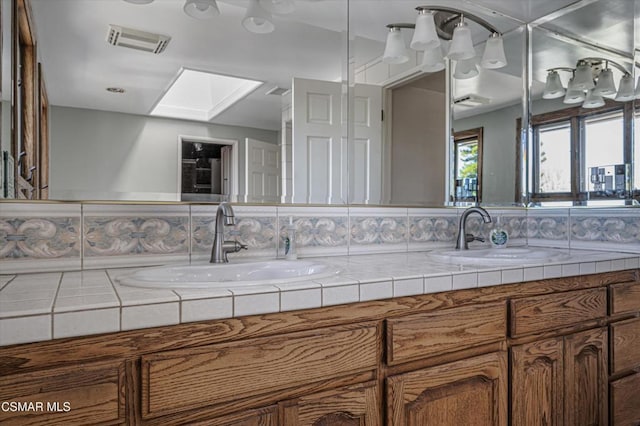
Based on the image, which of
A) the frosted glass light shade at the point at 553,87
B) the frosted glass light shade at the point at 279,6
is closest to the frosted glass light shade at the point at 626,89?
the frosted glass light shade at the point at 553,87

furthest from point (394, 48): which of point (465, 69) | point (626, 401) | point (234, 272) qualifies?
point (626, 401)

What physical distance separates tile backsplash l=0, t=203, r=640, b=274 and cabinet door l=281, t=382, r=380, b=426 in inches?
25.5

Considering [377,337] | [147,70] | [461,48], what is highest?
[461,48]

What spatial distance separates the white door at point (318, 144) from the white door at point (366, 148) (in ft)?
0.19

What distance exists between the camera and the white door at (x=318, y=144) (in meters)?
1.63

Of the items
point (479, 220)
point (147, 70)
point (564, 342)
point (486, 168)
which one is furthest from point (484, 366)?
point (147, 70)

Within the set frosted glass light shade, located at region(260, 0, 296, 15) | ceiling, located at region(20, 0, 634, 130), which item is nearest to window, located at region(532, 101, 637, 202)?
ceiling, located at region(20, 0, 634, 130)

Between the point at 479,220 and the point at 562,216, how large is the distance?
47cm

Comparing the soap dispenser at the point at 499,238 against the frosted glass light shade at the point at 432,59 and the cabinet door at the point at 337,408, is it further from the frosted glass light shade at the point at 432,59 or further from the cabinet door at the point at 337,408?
the cabinet door at the point at 337,408

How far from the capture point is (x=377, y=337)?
104 cm

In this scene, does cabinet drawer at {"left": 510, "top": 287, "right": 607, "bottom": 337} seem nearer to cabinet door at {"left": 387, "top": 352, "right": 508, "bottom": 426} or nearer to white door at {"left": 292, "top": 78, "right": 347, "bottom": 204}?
cabinet door at {"left": 387, "top": 352, "right": 508, "bottom": 426}

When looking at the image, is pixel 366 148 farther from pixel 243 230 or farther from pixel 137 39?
pixel 137 39

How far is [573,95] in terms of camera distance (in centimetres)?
211

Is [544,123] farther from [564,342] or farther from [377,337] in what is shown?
[377,337]
